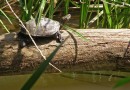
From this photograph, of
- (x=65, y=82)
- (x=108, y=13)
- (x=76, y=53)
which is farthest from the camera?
(x=108, y=13)

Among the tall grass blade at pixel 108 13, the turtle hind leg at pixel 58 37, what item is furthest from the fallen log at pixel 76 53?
the tall grass blade at pixel 108 13

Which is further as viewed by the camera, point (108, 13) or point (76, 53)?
point (108, 13)

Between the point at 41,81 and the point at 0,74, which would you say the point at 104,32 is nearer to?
the point at 41,81

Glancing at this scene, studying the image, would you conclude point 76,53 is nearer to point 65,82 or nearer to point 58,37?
point 58,37

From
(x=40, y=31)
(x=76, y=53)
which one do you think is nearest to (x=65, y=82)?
(x=76, y=53)

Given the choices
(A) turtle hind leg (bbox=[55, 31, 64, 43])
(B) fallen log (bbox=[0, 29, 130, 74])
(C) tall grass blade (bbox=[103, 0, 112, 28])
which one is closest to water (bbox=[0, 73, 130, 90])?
(B) fallen log (bbox=[0, 29, 130, 74])

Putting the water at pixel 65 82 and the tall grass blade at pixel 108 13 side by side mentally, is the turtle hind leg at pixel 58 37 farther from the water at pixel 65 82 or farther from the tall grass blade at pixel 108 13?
the tall grass blade at pixel 108 13
